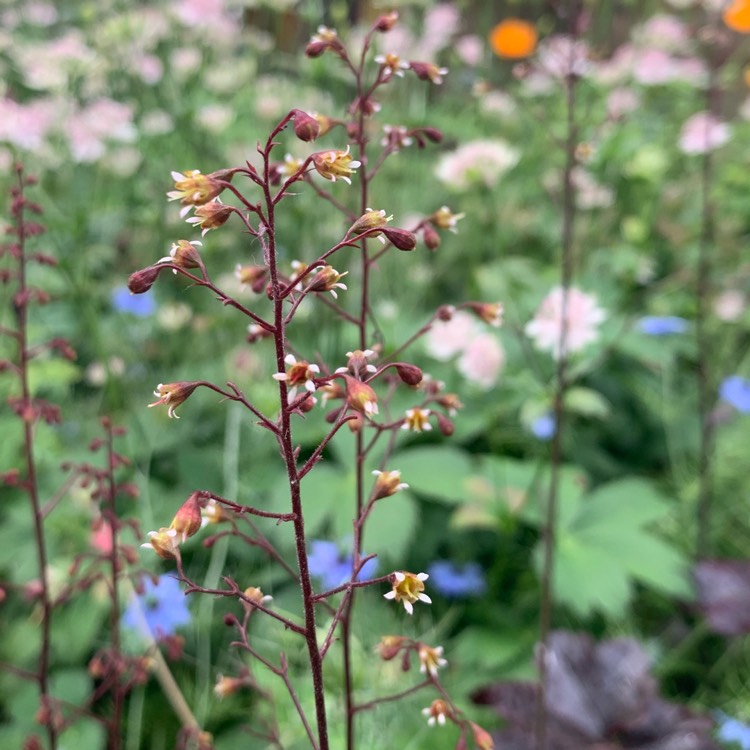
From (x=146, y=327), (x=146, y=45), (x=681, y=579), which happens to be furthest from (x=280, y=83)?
(x=681, y=579)

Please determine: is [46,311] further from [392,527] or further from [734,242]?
[734,242]

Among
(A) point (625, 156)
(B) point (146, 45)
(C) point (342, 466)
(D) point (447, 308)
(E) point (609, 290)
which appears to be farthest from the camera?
(B) point (146, 45)

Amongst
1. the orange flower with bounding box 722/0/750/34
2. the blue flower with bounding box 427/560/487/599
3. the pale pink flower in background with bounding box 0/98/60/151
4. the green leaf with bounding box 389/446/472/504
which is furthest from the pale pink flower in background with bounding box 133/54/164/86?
the orange flower with bounding box 722/0/750/34

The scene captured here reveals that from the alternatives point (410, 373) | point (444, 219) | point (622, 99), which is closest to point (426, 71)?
point (444, 219)

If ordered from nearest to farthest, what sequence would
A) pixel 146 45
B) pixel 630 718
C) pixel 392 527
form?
pixel 630 718 < pixel 392 527 < pixel 146 45

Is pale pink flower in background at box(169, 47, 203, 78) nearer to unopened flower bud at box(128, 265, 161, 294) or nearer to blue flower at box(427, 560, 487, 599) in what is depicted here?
blue flower at box(427, 560, 487, 599)

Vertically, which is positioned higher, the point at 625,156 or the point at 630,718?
the point at 625,156
